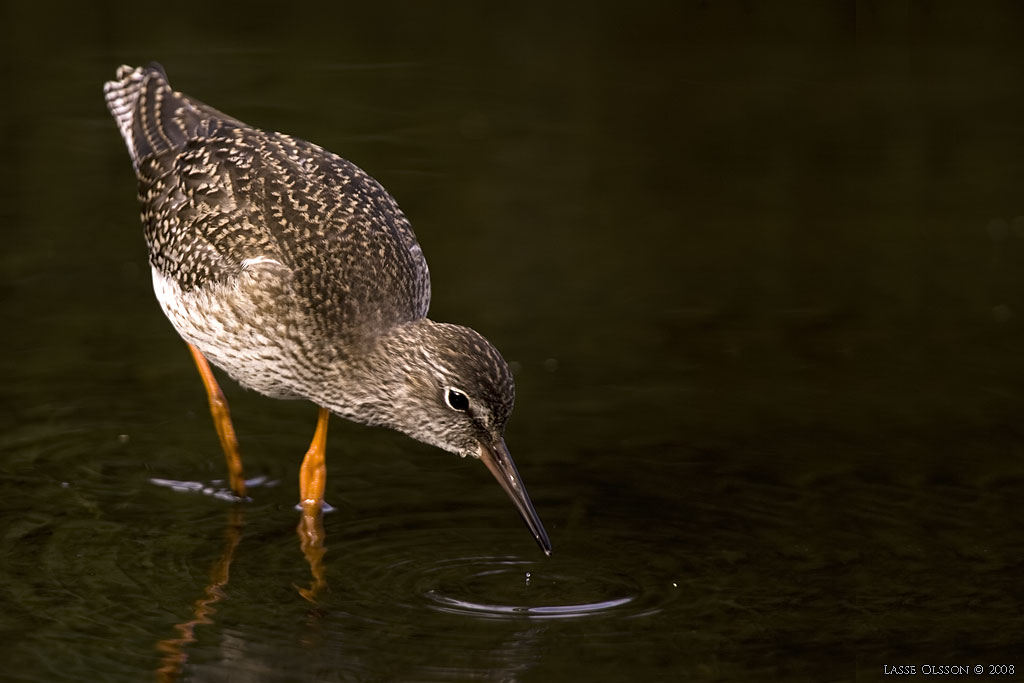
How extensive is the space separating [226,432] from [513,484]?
171cm

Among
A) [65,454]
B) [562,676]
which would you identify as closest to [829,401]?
[562,676]

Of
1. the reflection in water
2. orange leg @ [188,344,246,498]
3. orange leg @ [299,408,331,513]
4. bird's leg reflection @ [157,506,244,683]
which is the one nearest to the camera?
bird's leg reflection @ [157,506,244,683]

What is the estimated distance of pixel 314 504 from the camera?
755cm

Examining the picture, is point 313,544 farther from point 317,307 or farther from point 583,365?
point 583,365

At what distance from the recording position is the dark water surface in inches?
254

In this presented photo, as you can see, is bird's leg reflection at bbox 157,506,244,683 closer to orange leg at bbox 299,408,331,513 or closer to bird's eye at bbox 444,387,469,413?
orange leg at bbox 299,408,331,513

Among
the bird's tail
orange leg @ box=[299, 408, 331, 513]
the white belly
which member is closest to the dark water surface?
orange leg @ box=[299, 408, 331, 513]

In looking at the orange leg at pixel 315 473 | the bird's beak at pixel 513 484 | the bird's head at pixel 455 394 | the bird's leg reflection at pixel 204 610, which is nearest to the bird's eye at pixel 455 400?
the bird's head at pixel 455 394

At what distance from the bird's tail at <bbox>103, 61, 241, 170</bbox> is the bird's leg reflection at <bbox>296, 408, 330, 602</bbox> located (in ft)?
5.92

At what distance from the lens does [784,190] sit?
1245 centimetres

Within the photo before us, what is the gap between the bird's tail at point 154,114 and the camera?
28.0ft

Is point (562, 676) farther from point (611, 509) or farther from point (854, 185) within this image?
point (854, 185)

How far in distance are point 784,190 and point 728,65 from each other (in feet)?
10.1

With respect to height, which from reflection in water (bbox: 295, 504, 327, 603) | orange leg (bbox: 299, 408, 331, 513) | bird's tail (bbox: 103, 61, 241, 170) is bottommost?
reflection in water (bbox: 295, 504, 327, 603)
